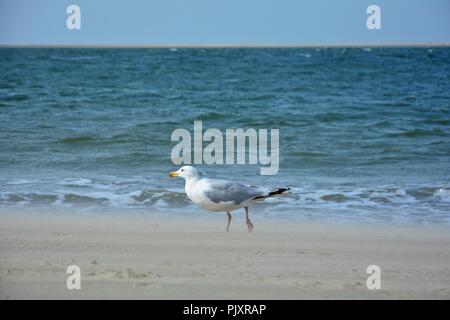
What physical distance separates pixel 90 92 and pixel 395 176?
1024cm

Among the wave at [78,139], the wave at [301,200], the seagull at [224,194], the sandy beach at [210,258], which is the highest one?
the wave at [78,139]

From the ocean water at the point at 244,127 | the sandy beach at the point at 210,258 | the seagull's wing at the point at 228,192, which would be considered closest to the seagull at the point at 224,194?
the seagull's wing at the point at 228,192

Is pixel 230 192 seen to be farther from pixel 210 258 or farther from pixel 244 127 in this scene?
Result: pixel 244 127

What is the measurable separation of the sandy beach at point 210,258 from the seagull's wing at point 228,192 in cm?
23

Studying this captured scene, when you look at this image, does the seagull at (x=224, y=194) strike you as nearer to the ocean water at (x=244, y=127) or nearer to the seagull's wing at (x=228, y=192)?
the seagull's wing at (x=228, y=192)

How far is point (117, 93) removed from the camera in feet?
52.7

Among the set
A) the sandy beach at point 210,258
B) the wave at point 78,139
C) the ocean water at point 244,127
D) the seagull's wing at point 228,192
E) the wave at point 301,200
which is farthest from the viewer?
the wave at point 78,139

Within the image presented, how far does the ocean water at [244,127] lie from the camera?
248 inches

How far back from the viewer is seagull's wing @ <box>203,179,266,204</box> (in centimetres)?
541

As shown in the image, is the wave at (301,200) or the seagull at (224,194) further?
the wave at (301,200)

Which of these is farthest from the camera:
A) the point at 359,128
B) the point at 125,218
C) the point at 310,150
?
the point at 359,128

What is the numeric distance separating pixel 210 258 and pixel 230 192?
1.06 m
